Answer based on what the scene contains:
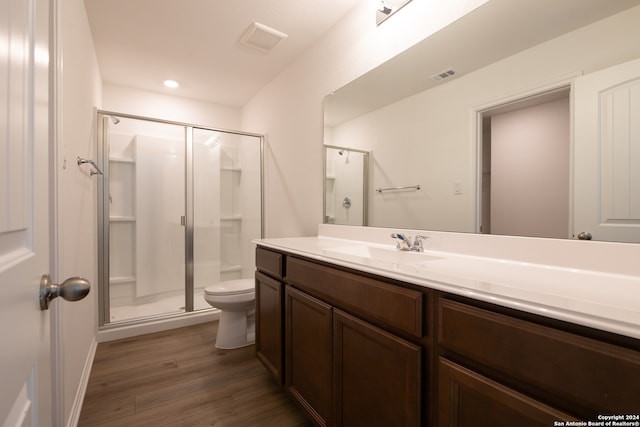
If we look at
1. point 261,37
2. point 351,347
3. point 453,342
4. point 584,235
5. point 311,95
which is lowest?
point 351,347

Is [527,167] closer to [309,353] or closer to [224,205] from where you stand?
[309,353]

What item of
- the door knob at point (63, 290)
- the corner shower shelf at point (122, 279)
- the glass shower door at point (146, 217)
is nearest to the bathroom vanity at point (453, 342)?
the door knob at point (63, 290)

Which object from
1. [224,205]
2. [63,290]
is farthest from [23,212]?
[224,205]


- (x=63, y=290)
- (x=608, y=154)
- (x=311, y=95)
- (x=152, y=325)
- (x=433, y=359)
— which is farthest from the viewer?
(x=152, y=325)

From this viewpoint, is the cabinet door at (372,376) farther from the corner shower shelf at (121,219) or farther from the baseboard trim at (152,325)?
the corner shower shelf at (121,219)

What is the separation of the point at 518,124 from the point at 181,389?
2.25m

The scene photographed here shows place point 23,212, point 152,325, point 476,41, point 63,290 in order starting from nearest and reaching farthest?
point 23,212, point 63,290, point 476,41, point 152,325

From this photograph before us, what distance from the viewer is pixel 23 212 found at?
487 mm

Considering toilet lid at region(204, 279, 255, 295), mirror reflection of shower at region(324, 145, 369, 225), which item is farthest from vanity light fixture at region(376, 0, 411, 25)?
toilet lid at region(204, 279, 255, 295)

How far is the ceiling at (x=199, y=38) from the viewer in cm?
196

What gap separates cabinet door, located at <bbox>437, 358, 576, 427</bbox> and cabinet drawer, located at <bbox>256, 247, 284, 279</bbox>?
98 cm

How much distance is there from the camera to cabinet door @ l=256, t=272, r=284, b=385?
162cm

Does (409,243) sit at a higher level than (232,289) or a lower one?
higher

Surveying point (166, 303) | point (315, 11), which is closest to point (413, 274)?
point (315, 11)
